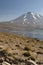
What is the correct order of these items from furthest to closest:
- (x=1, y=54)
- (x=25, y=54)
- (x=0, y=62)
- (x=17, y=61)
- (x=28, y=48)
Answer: (x=28, y=48), (x=25, y=54), (x=1, y=54), (x=17, y=61), (x=0, y=62)

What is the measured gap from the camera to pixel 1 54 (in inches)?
463

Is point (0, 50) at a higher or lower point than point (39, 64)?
higher

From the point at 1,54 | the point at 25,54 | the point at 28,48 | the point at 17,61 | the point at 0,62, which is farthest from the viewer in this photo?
the point at 28,48

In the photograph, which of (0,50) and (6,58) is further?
(0,50)

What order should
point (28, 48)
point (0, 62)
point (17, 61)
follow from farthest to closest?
point (28, 48), point (17, 61), point (0, 62)

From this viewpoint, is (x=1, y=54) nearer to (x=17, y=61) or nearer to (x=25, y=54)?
(x=17, y=61)

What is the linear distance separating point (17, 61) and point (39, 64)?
138 cm

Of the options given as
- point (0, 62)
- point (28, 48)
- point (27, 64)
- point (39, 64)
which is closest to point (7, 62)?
point (0, 62)

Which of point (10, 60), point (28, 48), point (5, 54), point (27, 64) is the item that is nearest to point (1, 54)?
point (5, 54)

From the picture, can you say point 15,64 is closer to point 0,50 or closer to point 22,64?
point 22,64

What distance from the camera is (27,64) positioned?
35.2ft

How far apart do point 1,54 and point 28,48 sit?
4.77m

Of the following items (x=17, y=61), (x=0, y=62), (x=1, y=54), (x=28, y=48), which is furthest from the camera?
(x=28, y=48)

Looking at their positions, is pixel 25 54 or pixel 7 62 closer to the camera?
pixel 7 62
